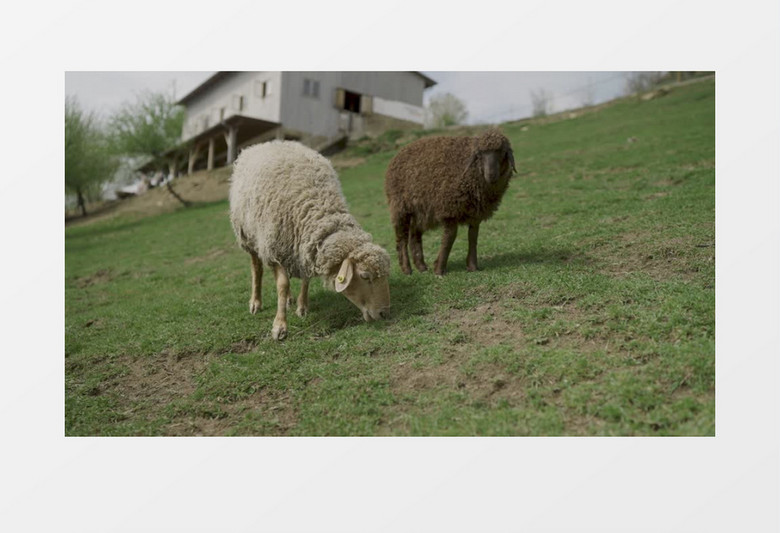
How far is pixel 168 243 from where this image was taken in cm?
1625

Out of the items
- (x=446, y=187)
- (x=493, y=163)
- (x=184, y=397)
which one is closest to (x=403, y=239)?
(x=446, y=187)

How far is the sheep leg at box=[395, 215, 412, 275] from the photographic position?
7.89 m

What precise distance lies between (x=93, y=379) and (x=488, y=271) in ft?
15.9

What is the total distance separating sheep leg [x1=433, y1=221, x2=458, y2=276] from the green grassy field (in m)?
0.26

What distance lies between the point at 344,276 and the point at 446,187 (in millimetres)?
1986

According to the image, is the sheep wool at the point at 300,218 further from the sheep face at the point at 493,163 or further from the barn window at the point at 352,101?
the barn window at the point at 352,101

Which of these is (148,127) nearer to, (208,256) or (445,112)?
(445,112)

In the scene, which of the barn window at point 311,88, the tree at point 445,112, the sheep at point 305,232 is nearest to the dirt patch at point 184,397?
the sheep at point 305,232

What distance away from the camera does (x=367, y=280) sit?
6.18 metres

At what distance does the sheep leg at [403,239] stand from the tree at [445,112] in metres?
11.3

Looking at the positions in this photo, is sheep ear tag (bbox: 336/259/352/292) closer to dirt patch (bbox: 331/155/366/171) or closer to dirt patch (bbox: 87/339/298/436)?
dirt patch (bbox: 87/339/298/436)
